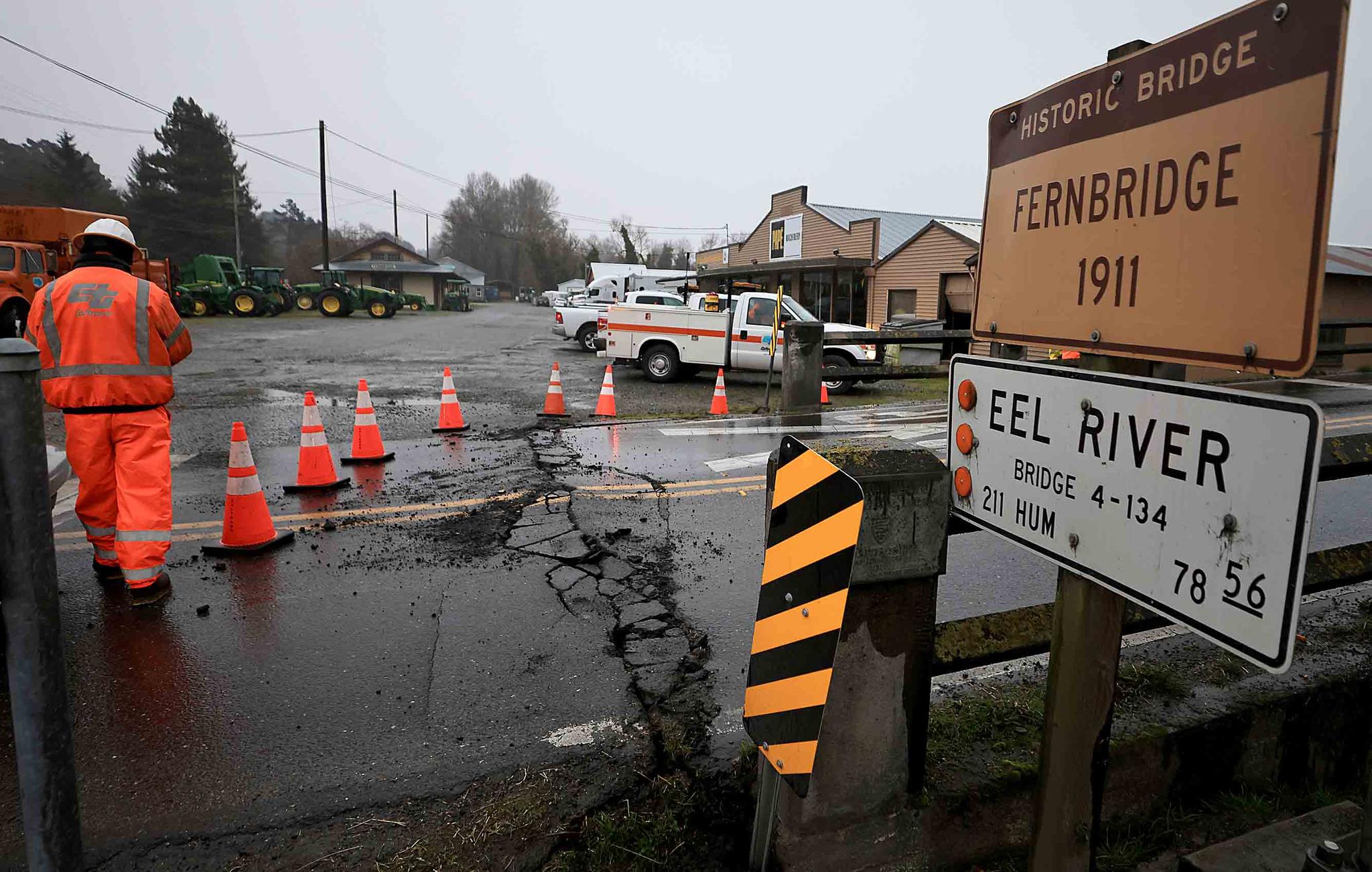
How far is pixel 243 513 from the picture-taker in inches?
212

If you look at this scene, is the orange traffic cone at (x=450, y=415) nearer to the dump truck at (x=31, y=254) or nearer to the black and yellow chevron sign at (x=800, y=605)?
the black and yellow chevron sign at (x=800, y=605)

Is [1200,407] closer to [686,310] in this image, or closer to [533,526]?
[533,526]

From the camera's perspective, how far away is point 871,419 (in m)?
11.3

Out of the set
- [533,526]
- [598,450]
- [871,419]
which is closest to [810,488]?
[533,526]

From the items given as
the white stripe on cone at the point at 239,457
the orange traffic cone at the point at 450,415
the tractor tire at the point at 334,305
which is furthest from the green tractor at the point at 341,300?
the white stripe on cone at the point at 239,457

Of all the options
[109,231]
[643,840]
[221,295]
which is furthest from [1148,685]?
[221,295]

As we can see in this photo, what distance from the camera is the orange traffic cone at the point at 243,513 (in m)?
5.34

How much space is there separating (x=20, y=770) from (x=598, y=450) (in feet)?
23.0

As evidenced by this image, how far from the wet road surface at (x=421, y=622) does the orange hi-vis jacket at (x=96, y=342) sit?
119 cm

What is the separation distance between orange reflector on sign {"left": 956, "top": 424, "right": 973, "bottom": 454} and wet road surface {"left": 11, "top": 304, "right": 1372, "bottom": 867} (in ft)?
1.18

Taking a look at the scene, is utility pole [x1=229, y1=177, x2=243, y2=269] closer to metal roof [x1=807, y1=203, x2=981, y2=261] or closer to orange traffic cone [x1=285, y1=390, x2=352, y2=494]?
metal roof [x1=807, y1=203, x2=981, y2=261]

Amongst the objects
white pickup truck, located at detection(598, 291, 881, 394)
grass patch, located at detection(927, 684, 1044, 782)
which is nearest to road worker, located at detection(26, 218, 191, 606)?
grass patch, located at detection(927, 684, 1044, 782)

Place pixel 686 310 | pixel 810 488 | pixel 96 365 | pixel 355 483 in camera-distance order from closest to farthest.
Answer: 1. pixel 810 488
2. pixel 96 365
3. pixel 355 483
4. pixel 686 310

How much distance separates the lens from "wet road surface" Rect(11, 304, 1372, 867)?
9.80 feet
